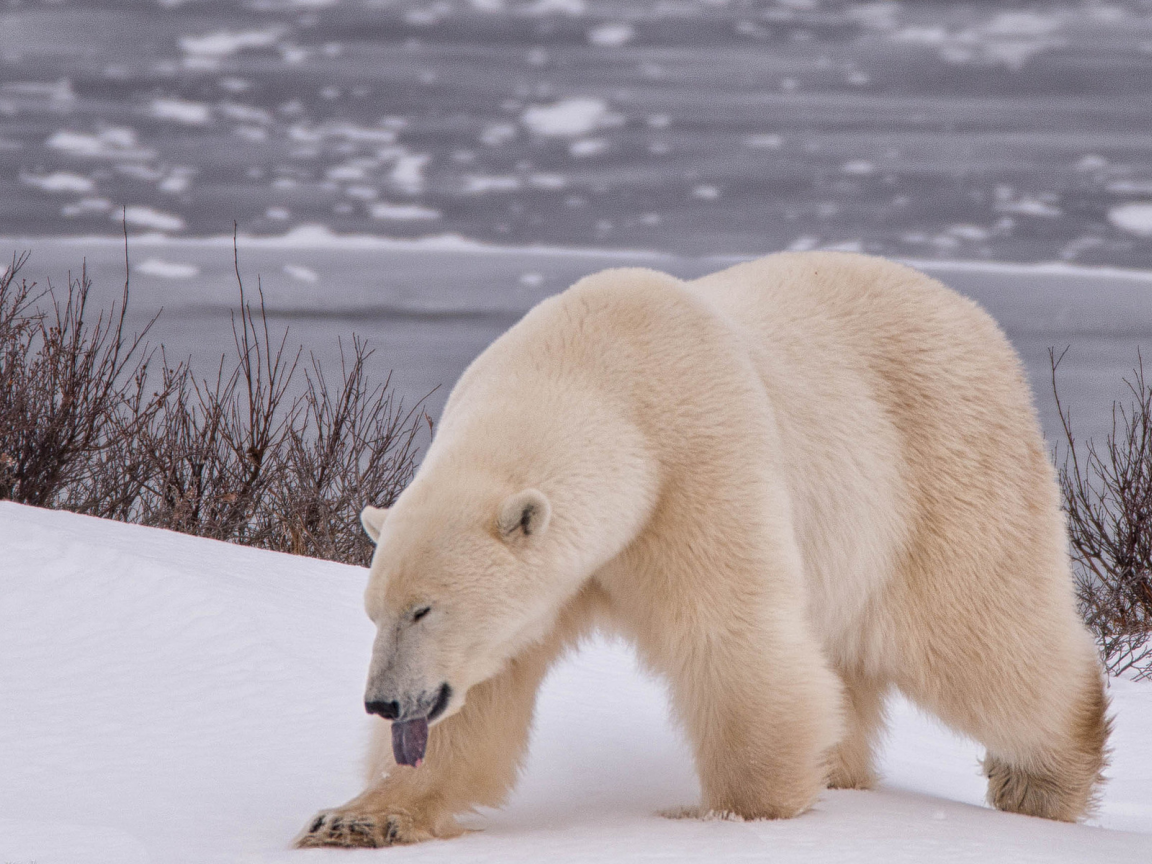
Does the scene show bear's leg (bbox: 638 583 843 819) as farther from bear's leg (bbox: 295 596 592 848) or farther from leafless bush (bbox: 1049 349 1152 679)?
leafless bush (bbox: 1049 349 1152 679)

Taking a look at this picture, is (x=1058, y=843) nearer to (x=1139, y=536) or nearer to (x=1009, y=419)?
(x=1009, y=419)

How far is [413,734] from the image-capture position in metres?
2.61

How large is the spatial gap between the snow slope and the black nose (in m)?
0.36

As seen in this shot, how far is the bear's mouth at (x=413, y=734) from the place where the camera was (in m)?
2.57

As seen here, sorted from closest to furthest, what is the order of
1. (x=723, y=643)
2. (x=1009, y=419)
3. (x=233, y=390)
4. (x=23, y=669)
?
(x=723, y=643) < (x=1009, y=419) < (x=23, y=669) < (x=233, y=390)

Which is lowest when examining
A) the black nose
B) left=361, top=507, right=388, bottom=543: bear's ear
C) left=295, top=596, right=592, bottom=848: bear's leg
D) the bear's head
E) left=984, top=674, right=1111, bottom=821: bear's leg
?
left=984, top=674, right=1111, bottom=821: bear's leg

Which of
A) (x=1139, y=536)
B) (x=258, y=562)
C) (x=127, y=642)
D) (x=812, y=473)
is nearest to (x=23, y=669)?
(x=127, y=642)

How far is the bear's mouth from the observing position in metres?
2.57

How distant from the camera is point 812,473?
122 inches

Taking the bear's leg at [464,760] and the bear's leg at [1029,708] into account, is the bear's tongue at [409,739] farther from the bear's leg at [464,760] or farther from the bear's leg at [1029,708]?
the bear's leg at [1029,708]

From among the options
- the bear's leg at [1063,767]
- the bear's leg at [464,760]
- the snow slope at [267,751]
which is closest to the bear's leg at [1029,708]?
the bear's leg at [1063,767]

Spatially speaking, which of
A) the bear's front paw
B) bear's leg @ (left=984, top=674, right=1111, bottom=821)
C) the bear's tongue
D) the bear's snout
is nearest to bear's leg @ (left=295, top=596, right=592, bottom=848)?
the bear's front paw

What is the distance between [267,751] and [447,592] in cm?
135

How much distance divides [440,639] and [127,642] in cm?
225
